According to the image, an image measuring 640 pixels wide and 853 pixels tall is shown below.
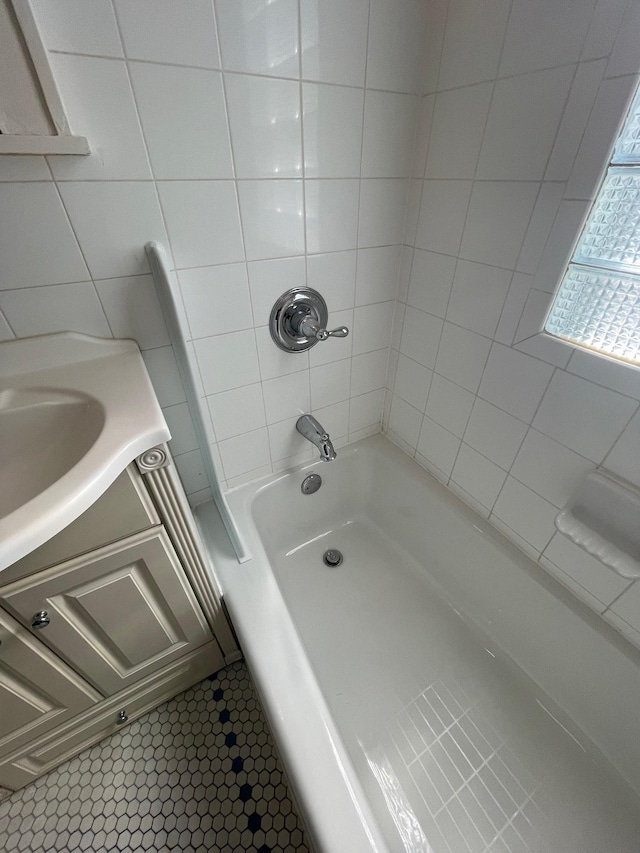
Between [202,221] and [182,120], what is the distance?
0.54 feet

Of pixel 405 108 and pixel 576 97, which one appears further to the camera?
pixel 405 108

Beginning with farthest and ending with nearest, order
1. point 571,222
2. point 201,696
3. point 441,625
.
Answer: point 441,625 → point 201,696 → point 571,222

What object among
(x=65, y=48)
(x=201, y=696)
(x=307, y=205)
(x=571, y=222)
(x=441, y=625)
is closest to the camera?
(x=65, y=48)

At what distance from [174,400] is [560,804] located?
1.39 meters

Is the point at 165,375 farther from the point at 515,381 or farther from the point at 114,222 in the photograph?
the point at 515,381

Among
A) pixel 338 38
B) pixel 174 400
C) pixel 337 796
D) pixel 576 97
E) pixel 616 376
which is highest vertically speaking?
pixel 338 38

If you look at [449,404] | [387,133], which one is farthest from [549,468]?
[387,133]

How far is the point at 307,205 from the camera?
850 mm

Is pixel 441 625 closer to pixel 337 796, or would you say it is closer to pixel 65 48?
pixel 337 796

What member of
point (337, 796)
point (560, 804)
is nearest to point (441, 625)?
point (560, 804)

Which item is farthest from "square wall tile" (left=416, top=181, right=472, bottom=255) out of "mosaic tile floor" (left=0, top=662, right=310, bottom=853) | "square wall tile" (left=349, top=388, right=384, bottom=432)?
"mosaic tile floor" (left=0, top=662, right=310, bottom=853)

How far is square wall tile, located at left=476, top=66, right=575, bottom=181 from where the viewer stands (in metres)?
0.63

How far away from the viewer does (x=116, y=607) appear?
0.72 metres

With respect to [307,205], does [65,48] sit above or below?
above
